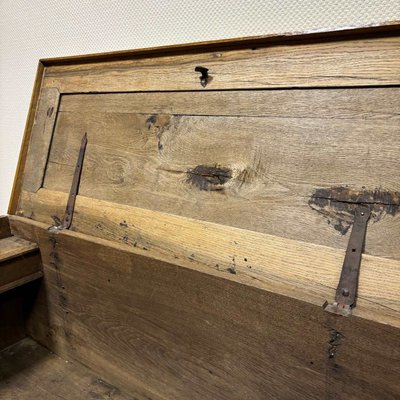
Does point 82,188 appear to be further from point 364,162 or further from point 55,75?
point 364,162

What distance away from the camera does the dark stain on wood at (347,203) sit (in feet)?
2.16

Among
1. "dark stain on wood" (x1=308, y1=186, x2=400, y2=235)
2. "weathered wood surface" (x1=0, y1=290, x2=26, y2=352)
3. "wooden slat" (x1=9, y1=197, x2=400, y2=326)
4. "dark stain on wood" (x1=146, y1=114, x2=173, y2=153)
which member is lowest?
"weathered wood surface" (x1=0, y1=290, x2=26, y2=352)

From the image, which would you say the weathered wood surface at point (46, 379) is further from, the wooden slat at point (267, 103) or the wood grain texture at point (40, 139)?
the wooden slat at point (267, 103)

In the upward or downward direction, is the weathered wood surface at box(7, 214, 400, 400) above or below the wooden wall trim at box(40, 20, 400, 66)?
below

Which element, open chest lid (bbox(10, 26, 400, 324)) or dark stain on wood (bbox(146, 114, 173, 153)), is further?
dark stain on wood (bbox(146, 114, 173, 153))

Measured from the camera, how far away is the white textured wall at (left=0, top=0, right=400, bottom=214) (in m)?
0.96

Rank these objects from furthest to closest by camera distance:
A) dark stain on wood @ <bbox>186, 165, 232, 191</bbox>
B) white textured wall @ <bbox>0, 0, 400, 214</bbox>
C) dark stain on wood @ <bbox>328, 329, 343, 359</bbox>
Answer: white textured wall @ <bbox>0, 0, 400, 214</bbox>
dark stain on wood @ <bbox>186, 165, 232, 191</bbox>
dark stain on wood @ <bbox>328, 329, 343, 359</bbox>

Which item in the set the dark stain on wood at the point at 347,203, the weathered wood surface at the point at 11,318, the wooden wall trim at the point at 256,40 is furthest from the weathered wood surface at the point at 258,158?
the weathered wood surface at the point at 11,318

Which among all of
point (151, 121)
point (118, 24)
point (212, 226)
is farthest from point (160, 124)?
point (118, 24)

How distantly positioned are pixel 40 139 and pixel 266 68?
77cm

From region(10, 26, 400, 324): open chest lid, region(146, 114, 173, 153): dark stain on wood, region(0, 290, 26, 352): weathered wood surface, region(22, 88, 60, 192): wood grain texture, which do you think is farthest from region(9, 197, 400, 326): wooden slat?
region(0, 290, 26, 352): weathered wood surface

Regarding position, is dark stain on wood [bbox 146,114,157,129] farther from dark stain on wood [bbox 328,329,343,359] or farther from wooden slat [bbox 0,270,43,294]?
dark stain on wood [bbox 328,329,343,359]

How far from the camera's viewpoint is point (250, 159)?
0.82 meters

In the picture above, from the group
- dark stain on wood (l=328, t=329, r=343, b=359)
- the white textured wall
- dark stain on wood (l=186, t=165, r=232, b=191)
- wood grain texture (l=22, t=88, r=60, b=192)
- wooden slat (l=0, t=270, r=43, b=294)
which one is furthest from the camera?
wood grain texture (l=22, t=88, r=60, b=192)
